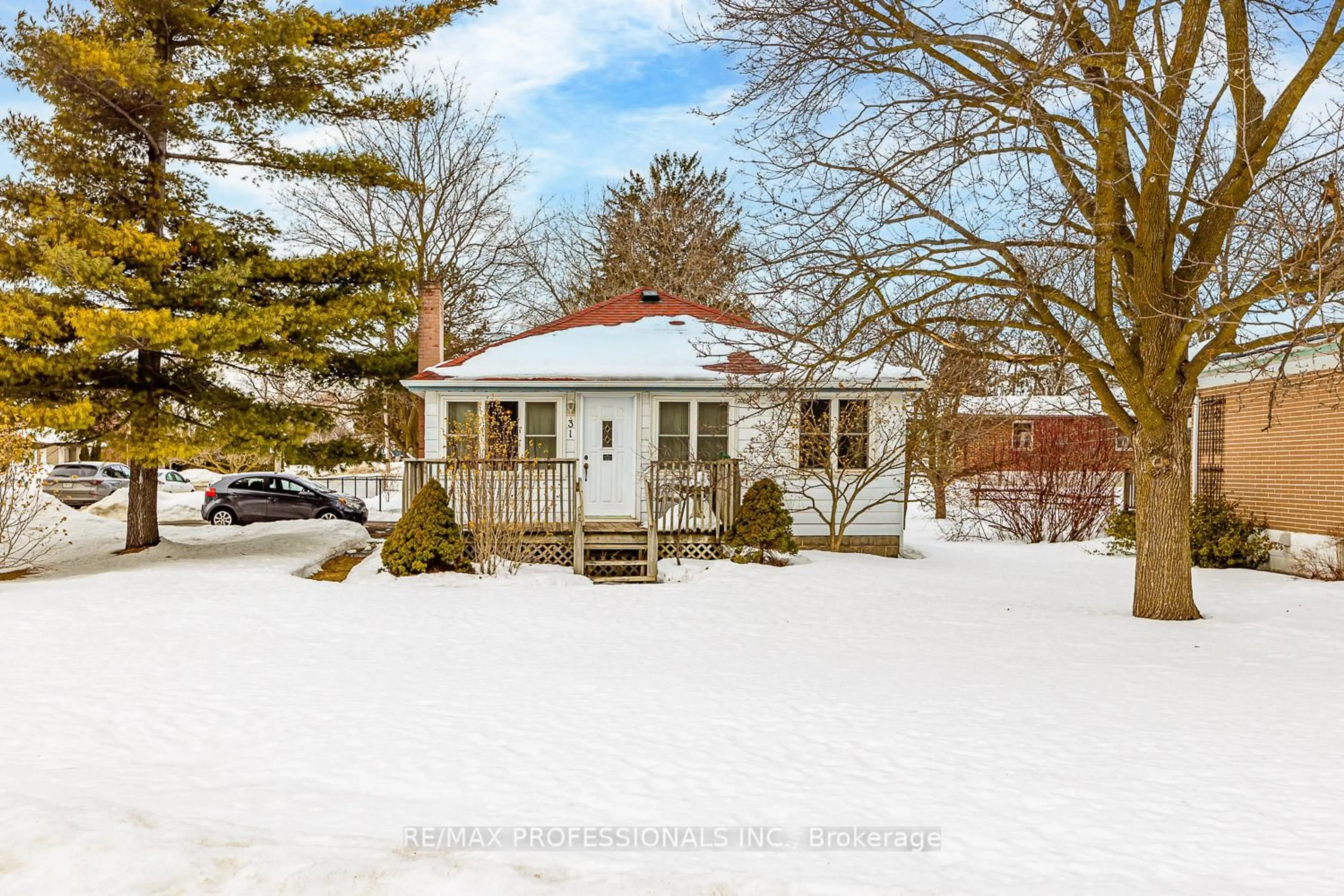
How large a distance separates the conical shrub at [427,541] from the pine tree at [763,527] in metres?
4.41

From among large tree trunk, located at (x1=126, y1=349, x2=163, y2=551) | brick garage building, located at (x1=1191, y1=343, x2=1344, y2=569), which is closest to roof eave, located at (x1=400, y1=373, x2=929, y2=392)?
large tree trunk, located at (x1=126, y1=349, x2=163, y2=551)

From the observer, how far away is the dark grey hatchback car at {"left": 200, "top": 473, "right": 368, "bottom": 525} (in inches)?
909

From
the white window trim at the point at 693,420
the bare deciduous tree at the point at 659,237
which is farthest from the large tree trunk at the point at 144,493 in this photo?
the bare deciduous tree at the point at 659,237

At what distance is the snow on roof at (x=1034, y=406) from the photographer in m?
15.5

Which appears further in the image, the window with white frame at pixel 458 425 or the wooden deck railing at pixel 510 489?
the window with white frame at pixel 458 425

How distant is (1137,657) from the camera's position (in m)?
8.53

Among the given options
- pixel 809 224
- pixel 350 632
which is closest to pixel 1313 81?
pixel 809 224

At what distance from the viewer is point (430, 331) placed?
17.8m

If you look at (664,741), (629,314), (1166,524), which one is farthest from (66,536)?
(1166,524)

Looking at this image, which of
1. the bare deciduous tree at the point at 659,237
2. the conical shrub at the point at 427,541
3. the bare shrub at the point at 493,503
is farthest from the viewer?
the bare deciduous tree at the point at 659,237

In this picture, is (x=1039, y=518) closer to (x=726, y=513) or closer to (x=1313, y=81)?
(x=726, y=513)

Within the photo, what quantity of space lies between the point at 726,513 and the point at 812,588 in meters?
2.56

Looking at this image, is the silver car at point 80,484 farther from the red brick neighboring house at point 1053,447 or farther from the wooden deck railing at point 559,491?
the red brick neighboring house at point 1053,447

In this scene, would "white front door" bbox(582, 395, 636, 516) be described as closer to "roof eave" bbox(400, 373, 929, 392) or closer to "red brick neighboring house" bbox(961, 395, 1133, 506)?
"roof eave" bbox(400, 373, 929, 392)
